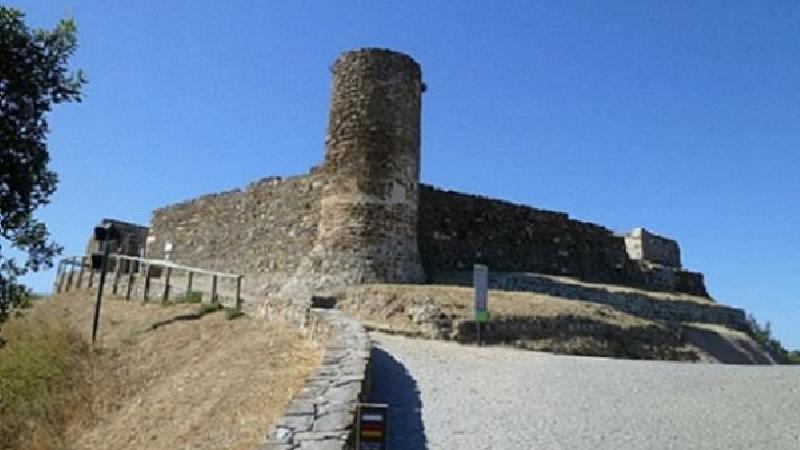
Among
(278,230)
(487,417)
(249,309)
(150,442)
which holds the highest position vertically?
(278,230)

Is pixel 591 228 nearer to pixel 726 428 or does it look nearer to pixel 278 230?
pixel 278 230

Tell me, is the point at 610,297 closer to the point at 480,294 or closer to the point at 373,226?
the point at 373,226

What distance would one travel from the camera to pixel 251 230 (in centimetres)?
2489

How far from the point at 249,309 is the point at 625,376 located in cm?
884

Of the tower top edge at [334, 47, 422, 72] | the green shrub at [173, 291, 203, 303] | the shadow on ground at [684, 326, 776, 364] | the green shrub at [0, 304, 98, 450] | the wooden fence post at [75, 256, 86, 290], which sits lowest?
the green shrub at [0, 304, 98, 450]

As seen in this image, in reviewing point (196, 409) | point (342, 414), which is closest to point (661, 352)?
point (196, 409)

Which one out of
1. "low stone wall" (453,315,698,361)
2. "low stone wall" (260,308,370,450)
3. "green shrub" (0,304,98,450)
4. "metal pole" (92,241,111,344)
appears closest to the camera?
"low stone wall" (260,308,370,450)

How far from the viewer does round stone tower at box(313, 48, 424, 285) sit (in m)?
19.5

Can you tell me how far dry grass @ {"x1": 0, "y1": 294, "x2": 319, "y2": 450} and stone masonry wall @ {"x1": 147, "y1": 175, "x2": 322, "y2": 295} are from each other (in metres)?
5.49

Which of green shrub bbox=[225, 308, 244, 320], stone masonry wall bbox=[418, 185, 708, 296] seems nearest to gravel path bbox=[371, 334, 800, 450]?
green shrub bbox=[225, 308, 244, 320]

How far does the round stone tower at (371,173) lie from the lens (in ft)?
63.8

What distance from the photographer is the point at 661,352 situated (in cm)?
1678

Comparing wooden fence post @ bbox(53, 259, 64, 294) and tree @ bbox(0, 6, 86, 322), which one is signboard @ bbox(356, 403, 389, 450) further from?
wooden fence post @ bbox(53, 259, 64, 294)

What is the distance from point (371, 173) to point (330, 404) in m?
14.1
